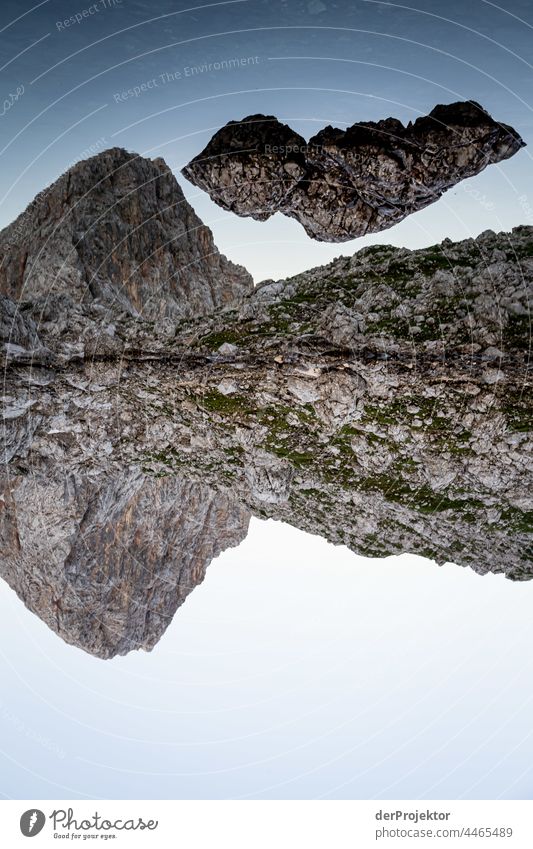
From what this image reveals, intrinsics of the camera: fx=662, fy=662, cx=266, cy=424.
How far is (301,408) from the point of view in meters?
13.8

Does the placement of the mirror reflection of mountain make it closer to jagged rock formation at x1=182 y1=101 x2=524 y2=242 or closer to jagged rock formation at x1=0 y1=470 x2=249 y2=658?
jagged rock formation at x1=0 y1=470 x2=249 y2=658

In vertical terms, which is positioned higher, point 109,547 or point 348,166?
point 348,166

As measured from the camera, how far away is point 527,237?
1316cm

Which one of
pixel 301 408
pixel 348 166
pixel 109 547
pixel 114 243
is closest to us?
pixel 301 408

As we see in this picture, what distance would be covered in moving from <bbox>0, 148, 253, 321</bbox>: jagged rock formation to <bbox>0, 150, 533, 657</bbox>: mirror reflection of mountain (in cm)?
30

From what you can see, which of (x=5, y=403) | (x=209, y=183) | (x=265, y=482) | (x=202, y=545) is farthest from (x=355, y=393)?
(x=202, y=545)

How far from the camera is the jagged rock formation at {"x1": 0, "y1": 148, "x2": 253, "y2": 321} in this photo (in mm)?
21125

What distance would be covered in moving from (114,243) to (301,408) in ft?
38.4

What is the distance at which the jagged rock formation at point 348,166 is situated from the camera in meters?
16.5
